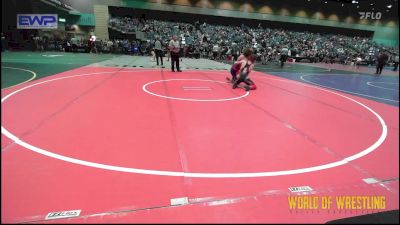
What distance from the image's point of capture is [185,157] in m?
2.79

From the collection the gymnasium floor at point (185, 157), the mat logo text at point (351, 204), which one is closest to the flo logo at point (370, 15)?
the gymnasium floor at point (185, 157)

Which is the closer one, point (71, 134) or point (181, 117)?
point (71, 134)

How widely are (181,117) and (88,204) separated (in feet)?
7.83

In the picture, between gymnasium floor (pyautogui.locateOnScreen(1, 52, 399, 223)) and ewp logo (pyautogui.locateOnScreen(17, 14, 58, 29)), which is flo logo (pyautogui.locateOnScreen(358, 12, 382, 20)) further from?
ewp logo (pyautogui.locateOnScreen(17, 14, 58, 29))

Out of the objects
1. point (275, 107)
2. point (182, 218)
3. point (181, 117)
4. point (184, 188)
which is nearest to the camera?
point (182, 218)

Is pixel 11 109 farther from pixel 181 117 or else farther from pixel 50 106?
pixel 181 117

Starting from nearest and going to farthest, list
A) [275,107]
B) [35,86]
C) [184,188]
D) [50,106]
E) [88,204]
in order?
→ [88,204] → [184,188] → [50,106] → [275,107] → [35,86]

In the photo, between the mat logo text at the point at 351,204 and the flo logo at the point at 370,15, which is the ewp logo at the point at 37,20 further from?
the mat logo text at the point at 351,204

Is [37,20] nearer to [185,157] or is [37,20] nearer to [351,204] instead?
[185,157]

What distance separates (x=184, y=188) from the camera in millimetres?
2211

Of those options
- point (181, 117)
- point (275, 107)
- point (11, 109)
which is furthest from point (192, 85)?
point (11, 109)

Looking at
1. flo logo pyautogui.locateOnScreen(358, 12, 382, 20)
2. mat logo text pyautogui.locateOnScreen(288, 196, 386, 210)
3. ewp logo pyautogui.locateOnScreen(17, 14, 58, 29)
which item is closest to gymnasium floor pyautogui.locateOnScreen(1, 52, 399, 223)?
mat logo text pyautogui.locateOnScreen(288, 196, 386, 210)

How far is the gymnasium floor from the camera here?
6.13 feet

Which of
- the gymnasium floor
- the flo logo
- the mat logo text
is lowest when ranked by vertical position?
the gymnasium floor
